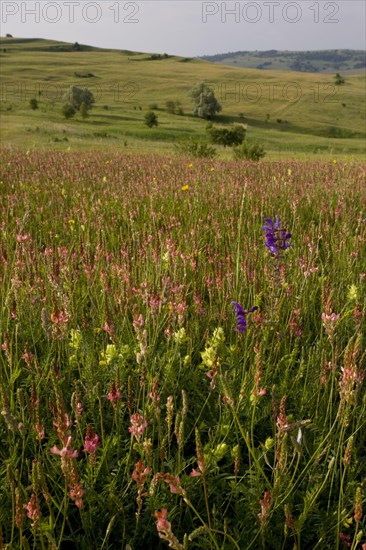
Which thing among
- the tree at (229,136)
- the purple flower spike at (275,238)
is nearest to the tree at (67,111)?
the tree at (229,136)

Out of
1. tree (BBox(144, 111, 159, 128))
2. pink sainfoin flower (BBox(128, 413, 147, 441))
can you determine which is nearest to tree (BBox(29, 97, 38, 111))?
tree (BBox(144, 111, 159, 128))

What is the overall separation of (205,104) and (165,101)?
10.8 metres

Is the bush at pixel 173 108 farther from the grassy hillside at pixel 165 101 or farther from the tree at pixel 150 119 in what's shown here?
the tree at pixel 150 119

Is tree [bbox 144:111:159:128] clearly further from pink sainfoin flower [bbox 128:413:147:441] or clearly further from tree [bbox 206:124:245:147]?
pink sainfoin flower [bbox 128:413:147:441]

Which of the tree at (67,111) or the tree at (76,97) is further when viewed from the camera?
the tree at (76,97)

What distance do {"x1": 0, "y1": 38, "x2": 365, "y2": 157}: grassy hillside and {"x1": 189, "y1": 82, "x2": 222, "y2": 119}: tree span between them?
156 cm

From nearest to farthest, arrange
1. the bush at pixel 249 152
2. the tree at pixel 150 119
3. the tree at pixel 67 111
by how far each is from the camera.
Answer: the bush at pixel 249 152 < the tree at pixel 150 119 < the tree at pixel 67 111

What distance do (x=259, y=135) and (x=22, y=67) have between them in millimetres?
60239

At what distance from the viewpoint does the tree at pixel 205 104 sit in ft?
212

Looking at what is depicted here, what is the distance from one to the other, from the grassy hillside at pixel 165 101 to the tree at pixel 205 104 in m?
1.56

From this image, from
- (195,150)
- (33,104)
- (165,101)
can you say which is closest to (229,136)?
(195,150)

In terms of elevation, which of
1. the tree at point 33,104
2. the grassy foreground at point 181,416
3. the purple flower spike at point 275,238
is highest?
the tree at point 33,104

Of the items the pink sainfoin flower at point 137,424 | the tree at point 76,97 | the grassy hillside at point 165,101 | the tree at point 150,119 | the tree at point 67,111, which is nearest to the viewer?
the pink sainfoin flower at point 137,424

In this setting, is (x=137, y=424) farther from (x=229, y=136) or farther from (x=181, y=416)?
(x=229, y=136)
